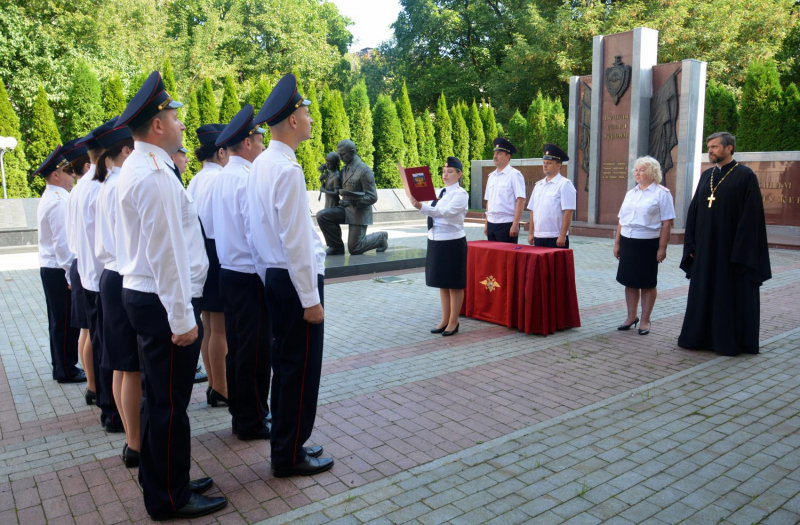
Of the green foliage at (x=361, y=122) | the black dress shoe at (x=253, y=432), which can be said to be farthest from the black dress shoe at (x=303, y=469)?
the green foliage at (x=361, y=122)

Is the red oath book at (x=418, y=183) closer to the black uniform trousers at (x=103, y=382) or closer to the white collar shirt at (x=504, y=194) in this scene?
the white collar shirt at (x=504, y=194)

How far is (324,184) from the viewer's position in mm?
11492

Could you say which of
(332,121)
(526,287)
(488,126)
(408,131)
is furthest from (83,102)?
(526,287)

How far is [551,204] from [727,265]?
2.11 meters

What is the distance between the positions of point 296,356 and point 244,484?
0.80 meters

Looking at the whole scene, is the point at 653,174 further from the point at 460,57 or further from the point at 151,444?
the point at 460,57

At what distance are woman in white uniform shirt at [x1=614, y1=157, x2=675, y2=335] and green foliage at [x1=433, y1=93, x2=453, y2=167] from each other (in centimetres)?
1908

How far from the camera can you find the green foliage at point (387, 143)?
79.0 feet

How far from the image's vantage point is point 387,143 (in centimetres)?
2420

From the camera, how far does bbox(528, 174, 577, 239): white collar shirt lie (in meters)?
7.22

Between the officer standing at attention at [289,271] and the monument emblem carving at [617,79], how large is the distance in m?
13.7

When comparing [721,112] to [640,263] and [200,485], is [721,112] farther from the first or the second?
[200,485]

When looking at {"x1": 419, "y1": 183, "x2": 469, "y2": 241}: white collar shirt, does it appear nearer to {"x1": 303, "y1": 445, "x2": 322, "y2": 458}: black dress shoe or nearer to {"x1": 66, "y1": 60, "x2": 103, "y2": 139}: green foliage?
{"x1": 303, "y1": 445, "x2": 322, "y2": 458}: black dress shoe

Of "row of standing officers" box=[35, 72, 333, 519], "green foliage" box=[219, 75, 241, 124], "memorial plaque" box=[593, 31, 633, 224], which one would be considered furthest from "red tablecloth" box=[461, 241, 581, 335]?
"green foliage" box=[219, 75, 241, 124]
